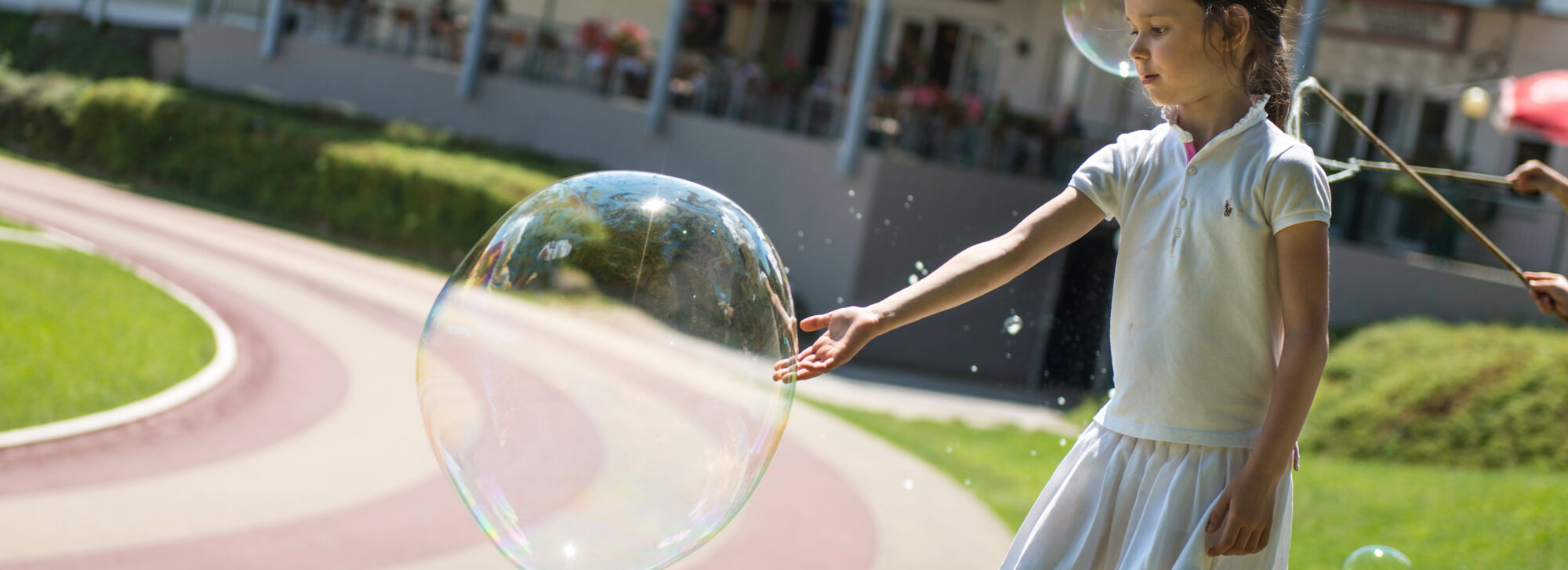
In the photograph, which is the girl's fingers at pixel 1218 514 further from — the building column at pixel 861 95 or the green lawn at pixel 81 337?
the building column at pixel 861 95

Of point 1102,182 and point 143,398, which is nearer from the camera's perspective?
point 1102,182

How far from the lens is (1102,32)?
3920 millimetres

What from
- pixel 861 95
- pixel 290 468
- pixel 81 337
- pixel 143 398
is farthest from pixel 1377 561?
pixel 861 95

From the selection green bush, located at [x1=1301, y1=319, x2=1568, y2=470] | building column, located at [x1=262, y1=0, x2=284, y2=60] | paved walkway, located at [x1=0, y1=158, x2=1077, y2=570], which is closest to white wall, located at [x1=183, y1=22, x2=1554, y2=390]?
green bush, located at [x1=1301, y1=319, x2=1568, y2=470]

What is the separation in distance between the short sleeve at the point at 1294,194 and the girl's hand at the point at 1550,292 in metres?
1.45

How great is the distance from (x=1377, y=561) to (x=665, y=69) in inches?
644

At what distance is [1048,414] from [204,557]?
32.0 ft

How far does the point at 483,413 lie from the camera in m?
2.90

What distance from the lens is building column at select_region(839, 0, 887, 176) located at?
55.5 feet

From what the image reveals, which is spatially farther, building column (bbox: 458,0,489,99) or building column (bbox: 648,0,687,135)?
building column (bbox: 458,0,489,99)

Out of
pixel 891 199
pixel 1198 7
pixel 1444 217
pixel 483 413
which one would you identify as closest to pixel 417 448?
pixel 483 413

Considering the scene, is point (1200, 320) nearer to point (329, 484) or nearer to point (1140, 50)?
point (1140, 50)

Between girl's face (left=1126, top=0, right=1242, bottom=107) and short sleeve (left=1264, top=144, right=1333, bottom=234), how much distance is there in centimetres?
20

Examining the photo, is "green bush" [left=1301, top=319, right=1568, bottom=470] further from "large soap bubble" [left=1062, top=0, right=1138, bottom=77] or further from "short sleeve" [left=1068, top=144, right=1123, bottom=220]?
"short sleeve" [left=1068, top=144, right=1123, bottom=220]
